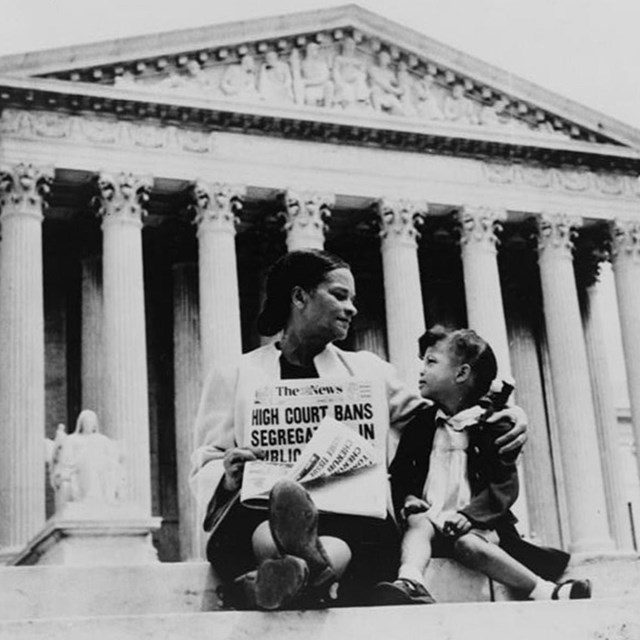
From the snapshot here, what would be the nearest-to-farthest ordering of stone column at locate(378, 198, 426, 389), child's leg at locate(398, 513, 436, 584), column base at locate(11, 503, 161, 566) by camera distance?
child's leg at locate(398, 513, 436, 584), column base at locate(11, 503, 161, 566), stone column at locate(378, 198, 426, 389)

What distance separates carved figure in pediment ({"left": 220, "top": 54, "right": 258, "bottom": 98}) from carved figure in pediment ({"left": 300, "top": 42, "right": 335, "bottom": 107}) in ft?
4.79

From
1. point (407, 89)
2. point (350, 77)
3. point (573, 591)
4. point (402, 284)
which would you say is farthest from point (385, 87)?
point (573, 591)

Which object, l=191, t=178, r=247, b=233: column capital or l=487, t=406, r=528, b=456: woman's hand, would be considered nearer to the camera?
l=487, t=406, r=528, b=456: woman's hand

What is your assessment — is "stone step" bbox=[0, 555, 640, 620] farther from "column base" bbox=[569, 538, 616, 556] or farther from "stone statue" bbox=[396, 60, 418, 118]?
"stone statue" bbox=[396, 60, 418, 118]

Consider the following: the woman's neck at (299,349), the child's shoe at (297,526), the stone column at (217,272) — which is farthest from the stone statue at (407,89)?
the child's shoe at (297,526)

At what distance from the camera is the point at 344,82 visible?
36.3 meters

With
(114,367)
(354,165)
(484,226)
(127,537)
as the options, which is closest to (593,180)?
(484,226)

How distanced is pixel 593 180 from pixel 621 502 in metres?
9.86

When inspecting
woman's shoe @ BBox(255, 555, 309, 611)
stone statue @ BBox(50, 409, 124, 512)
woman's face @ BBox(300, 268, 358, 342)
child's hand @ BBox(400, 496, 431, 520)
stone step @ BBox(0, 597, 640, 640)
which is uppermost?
stone statue @ BBox(50, 409, 124, 512)

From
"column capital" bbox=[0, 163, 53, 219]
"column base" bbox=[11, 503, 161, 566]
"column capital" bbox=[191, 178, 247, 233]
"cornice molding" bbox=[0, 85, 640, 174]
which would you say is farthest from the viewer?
"column capital" bbox=[191, 178, 247, 233]

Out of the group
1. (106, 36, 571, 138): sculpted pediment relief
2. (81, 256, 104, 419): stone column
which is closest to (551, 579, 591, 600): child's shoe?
(81, 256, 104, 419): stone column

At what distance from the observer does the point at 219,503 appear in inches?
261

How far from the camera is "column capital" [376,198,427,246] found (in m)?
35.3

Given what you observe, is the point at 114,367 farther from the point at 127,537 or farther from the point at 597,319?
the point at 597,319
